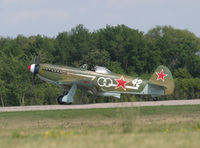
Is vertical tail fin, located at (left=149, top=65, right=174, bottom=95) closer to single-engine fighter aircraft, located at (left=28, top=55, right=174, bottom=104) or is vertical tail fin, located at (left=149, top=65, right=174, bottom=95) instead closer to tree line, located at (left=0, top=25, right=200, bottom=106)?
single-engine fighter aircraft, located at (left=28, top=55, right=174, bottom=104)

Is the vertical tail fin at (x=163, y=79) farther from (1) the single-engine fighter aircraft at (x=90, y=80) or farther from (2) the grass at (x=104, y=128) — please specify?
(2) the grass at (x=104, y=128)

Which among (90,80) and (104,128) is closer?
(104,128)

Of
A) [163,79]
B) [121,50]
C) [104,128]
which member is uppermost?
[121,50]

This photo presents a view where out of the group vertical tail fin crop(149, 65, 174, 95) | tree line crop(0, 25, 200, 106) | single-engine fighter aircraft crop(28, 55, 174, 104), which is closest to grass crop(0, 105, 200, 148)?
vertical tail fin crop(149, 65, 174, 95)

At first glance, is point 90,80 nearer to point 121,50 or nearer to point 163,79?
point 163,79

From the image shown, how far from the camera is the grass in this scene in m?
9.09

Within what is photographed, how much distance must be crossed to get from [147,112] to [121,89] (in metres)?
4.46

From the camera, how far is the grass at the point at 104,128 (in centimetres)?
909

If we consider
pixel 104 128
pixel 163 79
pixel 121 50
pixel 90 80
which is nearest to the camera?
pixel 104 128

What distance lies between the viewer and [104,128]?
14.0m

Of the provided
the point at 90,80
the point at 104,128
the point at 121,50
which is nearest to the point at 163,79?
the point at 90,80

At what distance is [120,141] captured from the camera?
910cm

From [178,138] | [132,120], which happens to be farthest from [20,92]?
[178,138]

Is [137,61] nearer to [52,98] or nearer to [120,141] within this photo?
[52,98]
